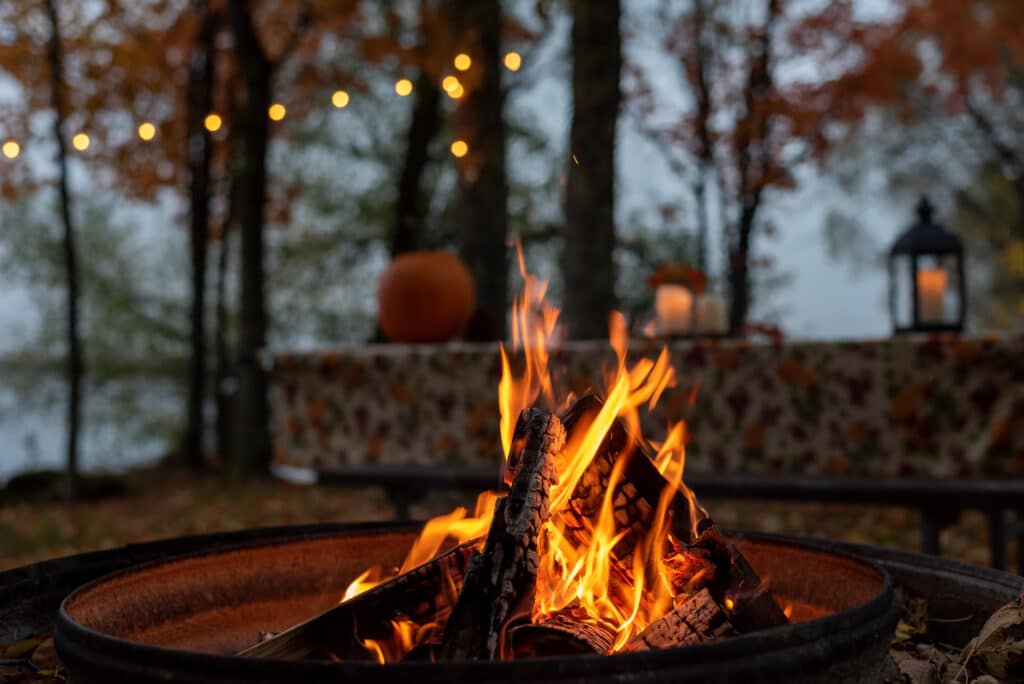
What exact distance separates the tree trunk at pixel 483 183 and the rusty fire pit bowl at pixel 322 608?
4.50 m

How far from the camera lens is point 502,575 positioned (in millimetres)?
1559

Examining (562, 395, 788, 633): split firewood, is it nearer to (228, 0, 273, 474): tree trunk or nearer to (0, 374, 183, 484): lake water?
(228, 0, 273, 474): tree trunk

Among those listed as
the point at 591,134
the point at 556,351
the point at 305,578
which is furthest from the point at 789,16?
the point at 305,578

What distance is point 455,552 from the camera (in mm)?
1820

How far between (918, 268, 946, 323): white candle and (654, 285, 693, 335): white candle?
99 centimetres

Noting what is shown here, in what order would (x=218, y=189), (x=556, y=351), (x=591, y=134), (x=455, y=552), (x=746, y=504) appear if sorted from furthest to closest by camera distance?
(x=218, y=189) < (x=746, y=504) < (x=591, y=134) < (x=556, y=351) < (x=455, y=552)

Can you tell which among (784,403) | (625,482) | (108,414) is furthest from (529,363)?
(108,414)

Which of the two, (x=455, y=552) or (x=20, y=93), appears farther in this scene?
(x=20, y=93)

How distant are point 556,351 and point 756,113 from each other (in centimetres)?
833

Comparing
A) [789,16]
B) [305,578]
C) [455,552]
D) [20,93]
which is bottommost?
[305,578]

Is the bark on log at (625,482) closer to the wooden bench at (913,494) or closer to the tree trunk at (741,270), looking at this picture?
the wooden bench at (913,494)

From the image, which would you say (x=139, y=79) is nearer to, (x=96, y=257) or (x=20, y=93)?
(x=20, y=93)

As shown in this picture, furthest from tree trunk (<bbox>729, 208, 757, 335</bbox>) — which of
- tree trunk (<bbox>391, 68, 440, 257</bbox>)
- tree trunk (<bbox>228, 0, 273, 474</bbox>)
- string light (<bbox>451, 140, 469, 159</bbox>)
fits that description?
tree trunk (<bbox>228, 0, 273, 474</bbox>)

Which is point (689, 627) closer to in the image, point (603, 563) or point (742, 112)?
point (603, 563)
